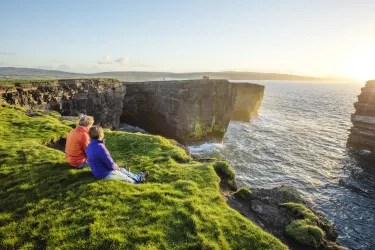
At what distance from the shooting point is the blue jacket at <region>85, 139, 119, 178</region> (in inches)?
399

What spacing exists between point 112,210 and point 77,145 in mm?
4452

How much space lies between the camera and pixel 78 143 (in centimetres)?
1131

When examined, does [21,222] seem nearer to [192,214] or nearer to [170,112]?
[192,214]

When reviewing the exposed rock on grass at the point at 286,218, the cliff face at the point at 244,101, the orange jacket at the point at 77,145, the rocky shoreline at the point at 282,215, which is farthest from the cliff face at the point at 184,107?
the orange jacket at the point at 77,145

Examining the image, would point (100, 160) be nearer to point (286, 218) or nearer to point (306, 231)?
point (286, 218)

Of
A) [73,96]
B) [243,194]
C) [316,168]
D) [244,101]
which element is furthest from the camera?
[244,101]

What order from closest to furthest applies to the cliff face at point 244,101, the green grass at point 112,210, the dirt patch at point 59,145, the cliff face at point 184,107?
the green grass at point 112,210, the dirt patch at point 59,145, the cliff face at point 184,107, the cliff face at point 244,101

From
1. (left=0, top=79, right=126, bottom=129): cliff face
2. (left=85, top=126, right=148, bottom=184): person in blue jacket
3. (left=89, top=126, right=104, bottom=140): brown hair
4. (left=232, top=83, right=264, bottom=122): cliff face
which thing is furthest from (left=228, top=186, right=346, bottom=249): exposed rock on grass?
(left=232, top=83, right=264, bottom=122): cliff face

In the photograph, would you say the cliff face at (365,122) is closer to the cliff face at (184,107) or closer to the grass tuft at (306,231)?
the cliff face at (184,107)

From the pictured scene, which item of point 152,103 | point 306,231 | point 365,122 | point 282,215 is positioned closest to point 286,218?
point 282,215

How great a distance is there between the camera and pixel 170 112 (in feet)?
153

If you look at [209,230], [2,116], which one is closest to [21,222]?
[209,230]

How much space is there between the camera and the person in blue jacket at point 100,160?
400 inches

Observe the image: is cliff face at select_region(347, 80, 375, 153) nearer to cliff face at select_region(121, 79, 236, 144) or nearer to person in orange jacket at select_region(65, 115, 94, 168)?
cliff face at select_region(121, 79, 236, 144)
